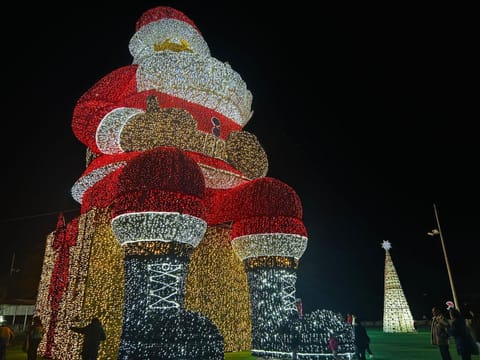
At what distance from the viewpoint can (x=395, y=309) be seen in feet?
63.2

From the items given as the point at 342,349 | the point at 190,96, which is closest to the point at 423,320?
the point at 342,349

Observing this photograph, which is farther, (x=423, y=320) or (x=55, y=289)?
(x=423, y=320)

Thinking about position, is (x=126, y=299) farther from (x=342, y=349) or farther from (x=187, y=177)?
(x=342, y=349)

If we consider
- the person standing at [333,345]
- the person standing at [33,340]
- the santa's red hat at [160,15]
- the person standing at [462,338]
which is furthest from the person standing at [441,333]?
the santa's red hat at [160,15]

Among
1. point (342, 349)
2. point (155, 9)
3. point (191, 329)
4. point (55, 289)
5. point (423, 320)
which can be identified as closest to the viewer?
point (191, 329)

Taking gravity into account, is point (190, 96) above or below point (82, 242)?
above

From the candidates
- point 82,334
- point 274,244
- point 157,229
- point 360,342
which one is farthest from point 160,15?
point 360,342

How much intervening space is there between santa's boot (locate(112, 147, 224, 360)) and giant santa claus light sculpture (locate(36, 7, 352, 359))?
0.02 metres

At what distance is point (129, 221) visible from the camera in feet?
22.1

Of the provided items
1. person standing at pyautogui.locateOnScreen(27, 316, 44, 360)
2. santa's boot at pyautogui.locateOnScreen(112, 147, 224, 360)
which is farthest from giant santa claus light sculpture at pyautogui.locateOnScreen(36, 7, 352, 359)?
person standing at pyautogui.locateOnScreen(27, 316, 44, 360)

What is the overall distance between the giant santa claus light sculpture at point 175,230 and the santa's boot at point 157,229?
0.06ft

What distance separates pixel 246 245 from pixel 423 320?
28500mm

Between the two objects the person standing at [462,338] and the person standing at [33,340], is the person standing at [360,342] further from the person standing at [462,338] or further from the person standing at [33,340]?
the person standing at [33,340]

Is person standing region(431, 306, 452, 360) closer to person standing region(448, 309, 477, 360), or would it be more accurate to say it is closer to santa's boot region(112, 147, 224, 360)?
person standing region(448, 309, 477, 360)
